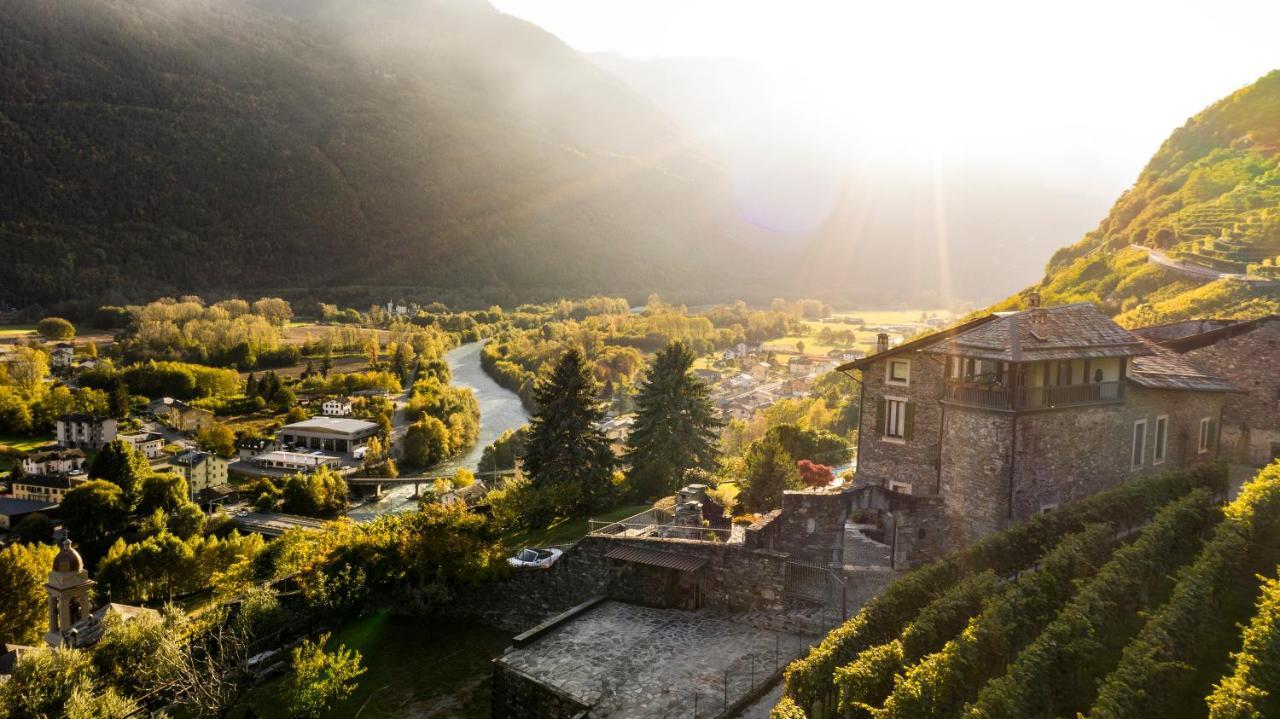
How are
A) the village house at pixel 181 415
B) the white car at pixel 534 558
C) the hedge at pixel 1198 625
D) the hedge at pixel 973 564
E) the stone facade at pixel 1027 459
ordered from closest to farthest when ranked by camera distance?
the hedge at pixel 1198 625 < the hedge at pixel 973 564 < the stone facade at pixel 1027 459 < the white car at pixel 534 558 < the village house at pixel 181 415

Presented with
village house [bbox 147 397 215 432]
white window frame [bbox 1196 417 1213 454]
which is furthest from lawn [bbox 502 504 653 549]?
village house [bbox 147 397 215 432]

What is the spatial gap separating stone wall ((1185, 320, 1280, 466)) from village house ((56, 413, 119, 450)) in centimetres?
8690

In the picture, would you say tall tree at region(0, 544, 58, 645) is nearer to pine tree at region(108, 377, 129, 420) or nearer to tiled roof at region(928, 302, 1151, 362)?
tiled roof at region(928, 302, 1151, 362)

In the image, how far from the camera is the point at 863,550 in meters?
19.5

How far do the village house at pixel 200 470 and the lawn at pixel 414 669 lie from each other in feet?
161

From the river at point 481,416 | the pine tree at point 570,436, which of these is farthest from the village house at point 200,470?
the pine tree at point 570,436

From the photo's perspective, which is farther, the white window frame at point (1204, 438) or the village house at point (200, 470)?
the village house at point (200, 470)

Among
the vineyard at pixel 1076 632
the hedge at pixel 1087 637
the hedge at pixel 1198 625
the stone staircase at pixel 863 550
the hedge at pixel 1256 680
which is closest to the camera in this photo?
the hedge at pixel 1256 680

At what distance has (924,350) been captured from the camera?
71.8ft

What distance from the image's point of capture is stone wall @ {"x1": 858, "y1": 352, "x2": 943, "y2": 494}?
71.4 feet

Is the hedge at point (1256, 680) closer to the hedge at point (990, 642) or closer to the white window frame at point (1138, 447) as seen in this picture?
the hedge at point (990, 642)

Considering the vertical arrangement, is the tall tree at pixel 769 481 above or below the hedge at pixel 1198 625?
below

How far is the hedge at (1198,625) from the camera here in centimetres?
1007

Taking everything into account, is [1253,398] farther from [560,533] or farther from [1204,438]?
[560,533]
